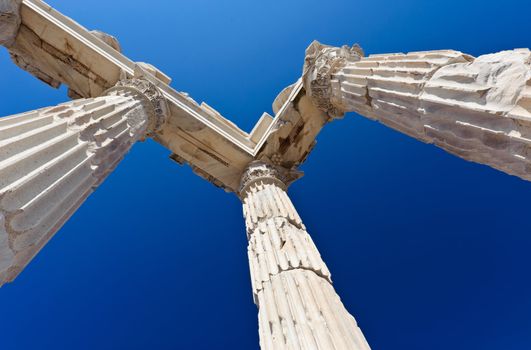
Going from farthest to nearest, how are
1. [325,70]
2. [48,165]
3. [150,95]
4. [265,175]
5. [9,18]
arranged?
[265,175] → [325,70] → [9,18] → [150,95] → [48,165]

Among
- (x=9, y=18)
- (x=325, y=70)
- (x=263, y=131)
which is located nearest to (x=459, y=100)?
(x=325, y=70)

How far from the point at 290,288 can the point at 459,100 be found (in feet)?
13.8

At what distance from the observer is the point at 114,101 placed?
938 cm

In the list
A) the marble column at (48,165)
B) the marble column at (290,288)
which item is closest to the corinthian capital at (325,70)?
the marble column at (290,288)

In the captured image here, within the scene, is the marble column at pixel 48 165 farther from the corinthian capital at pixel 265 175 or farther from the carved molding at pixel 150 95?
the corinthian capital at pixel 265 175

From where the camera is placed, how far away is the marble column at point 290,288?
5.54 m

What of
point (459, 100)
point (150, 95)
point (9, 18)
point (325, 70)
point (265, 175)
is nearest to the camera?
point (459, 100)

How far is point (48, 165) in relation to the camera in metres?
5.24

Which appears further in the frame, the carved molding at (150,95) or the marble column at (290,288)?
the carved molding at (150,95)

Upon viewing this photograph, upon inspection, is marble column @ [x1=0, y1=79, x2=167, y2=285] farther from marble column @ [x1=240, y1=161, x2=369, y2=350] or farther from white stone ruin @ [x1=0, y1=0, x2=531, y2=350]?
marble column @ [x1=240, y1=161, x2=369, y2=350]

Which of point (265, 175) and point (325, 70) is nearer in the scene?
point (325, 70)

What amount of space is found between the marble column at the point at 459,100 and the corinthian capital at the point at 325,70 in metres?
2.08

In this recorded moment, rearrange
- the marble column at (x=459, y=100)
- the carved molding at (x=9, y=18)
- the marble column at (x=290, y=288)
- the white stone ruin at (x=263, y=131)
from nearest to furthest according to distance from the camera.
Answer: the marble column at (x=459, y=100)
the white stone ruin at (x=263, y=131)
the marble column at (x=290, y=288)
the carved molding at (x=9, y=18)

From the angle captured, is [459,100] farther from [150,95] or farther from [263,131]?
[263,131]
